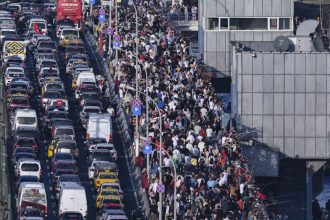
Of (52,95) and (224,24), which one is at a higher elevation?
(224,24)

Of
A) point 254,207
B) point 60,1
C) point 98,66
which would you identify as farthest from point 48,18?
point 254,207

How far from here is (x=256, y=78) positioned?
5448 inches

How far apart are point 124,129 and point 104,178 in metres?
13.8

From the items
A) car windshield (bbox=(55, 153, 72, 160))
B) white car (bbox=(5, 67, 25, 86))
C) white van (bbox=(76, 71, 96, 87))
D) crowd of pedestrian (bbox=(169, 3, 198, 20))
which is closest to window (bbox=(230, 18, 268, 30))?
white van (bbox=(76, 71, 96, 87))

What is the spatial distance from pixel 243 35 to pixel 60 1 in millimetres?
20101

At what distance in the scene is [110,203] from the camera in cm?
11262

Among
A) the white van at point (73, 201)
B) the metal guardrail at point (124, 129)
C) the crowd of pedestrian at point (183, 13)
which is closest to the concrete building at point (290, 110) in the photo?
the metal guardrail at point (124, 129)

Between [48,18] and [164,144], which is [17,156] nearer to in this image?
[164,144]

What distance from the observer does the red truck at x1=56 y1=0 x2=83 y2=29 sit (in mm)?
169250

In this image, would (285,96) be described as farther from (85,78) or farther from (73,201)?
(73,201)

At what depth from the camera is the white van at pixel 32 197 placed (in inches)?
4355

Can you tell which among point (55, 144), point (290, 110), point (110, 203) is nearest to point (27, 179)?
point (110, 203)

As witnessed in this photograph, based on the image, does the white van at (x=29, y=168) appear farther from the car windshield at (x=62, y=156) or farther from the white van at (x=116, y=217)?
the white van at (x=116, y=217)

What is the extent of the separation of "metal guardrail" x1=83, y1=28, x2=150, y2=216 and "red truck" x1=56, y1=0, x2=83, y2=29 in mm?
4603
